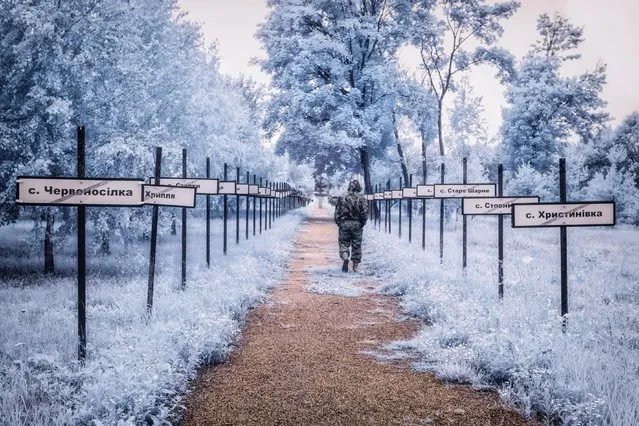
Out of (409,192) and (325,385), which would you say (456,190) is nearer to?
(409,192)

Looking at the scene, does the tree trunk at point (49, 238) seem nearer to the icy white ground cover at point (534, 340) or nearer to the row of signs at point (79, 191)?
the row of signs at point (79, 191)

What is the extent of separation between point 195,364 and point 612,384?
3933mm

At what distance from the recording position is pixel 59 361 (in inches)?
185

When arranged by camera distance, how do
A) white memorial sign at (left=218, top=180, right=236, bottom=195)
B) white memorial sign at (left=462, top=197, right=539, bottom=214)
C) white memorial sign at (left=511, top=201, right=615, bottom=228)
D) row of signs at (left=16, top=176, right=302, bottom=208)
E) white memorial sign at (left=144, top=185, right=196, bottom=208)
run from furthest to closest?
white memorial sign at (left=218, top=180, right=236, bottom=195), white memorial sign at (left=462, top=197, right=539, bottom=214), white memorial sign at (left=144, top=185, right=196, bottom=208), white memorial sign at (left=511, top=201, right=615, bottom=228), row of signs at (left=16, top=176, right=302, bottom=208)

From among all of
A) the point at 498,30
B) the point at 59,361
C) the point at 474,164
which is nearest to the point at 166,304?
the point at 59,361

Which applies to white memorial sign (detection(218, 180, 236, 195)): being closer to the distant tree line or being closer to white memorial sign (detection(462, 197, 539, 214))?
white memorial sign (detection(462, 197, 539, 214))

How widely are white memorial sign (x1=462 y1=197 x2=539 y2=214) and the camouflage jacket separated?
4.66 meters

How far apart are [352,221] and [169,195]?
6493 mm

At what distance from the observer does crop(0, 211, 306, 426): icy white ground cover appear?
3615mm

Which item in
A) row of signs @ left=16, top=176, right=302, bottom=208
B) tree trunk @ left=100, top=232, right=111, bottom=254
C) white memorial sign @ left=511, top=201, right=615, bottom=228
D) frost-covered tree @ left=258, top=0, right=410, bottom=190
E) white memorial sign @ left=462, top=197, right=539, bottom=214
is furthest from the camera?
frost-covered tree @ left=258, top=0, right=410, bottom=190

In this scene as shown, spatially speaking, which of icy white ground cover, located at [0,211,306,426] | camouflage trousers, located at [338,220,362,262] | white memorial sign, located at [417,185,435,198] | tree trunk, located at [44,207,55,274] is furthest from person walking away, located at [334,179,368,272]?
tree trunk, located at [44,207,55,274]

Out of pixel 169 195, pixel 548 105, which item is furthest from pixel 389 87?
pixel 169 195

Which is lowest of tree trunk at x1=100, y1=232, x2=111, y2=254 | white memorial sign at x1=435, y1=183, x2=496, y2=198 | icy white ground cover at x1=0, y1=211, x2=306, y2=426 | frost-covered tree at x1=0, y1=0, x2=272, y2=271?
icy white ground cover at x1=0, y1=211, x2=306, y2=426

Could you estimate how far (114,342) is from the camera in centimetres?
536
